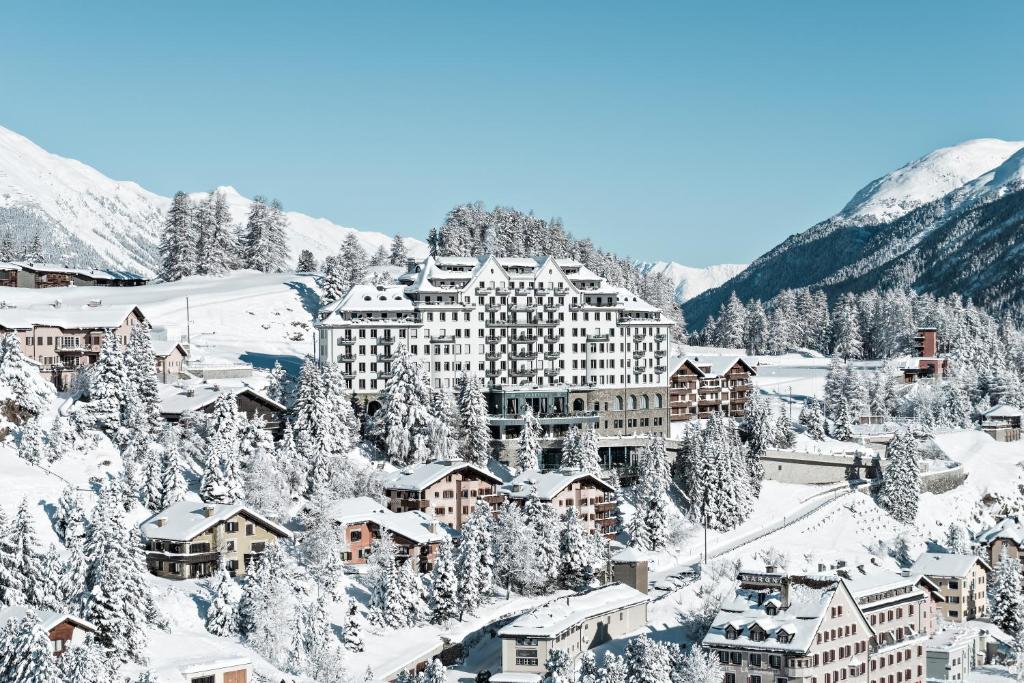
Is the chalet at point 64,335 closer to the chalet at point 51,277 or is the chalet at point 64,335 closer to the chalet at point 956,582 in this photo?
the chalet at point 51,277

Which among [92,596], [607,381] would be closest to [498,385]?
[607,381]

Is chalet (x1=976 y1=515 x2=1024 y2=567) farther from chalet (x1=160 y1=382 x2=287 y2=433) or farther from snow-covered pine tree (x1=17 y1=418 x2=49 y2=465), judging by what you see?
snow-covered pine tree (x1=17 y1=418 x2=49 y2=465)

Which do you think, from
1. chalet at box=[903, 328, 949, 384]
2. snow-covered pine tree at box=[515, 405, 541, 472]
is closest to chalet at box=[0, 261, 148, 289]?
snow-covered pine tree at box=[515, 405, 541, 472]

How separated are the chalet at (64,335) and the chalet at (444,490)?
91.6 feet

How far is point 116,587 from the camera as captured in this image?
245 ft

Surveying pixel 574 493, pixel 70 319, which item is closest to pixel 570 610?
pixel 574 493

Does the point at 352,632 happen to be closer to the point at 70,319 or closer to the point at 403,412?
the point at 403,412

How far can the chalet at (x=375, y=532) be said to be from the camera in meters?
99.8

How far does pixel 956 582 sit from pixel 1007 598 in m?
5.89

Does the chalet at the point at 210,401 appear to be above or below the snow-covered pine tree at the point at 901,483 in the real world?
above

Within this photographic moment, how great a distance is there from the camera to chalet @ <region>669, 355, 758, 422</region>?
14262cm

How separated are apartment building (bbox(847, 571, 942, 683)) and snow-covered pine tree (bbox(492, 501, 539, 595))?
21.6 m

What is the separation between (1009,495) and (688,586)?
Answer: 53384 millimetres

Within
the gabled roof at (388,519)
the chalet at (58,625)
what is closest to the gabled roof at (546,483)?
the gabled roof at (388,519)
